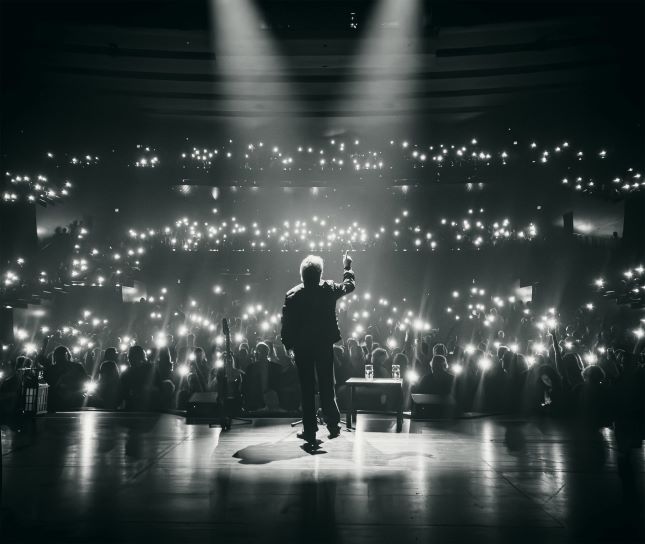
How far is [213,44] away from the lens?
73.1ft

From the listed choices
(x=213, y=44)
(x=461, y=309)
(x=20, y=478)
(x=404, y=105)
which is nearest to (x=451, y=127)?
(x=404, y=105)

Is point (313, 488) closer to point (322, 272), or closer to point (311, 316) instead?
point (311, 316)

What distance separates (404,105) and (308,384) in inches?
1007

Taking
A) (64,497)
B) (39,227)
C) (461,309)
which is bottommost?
(64,497)

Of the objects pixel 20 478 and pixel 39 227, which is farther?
pixel 39 227

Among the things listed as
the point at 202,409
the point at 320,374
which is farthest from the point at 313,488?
the point at 202,409

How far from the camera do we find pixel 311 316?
5.18m

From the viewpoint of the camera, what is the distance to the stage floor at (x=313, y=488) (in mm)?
2457

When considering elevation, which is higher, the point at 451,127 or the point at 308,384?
the point at 451,127

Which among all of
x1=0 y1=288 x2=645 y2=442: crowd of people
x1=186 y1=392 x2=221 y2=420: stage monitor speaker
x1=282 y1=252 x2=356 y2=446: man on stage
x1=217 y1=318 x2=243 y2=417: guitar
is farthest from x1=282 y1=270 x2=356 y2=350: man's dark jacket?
x1=186 y1=392 x2=221 y2=420: stage monitor speaker

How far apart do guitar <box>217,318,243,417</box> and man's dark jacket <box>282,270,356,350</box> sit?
3.07 feet

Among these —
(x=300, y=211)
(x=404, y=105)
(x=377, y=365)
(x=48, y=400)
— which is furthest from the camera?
(x=300, y=211)

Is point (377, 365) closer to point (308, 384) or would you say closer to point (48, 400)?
point (308, 384)

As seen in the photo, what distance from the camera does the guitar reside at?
601cm
